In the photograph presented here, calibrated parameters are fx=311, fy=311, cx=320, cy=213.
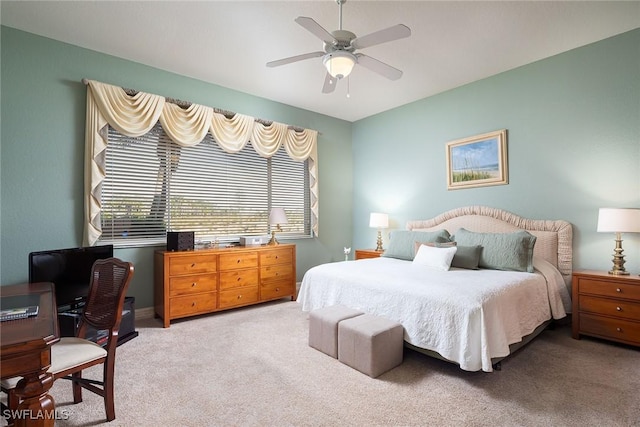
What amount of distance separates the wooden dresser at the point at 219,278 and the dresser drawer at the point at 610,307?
11.0 ft

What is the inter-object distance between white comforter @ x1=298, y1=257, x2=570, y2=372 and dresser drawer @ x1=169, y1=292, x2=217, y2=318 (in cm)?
113

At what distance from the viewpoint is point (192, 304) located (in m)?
3.60

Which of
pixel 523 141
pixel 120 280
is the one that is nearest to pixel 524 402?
pixel 120 280

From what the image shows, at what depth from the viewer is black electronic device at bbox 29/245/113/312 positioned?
2664 mm

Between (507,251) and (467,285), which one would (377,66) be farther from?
(507,251)

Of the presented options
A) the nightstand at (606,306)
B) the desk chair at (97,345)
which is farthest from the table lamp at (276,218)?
the nightstand at (606,306)

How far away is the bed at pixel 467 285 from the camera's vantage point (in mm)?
2193

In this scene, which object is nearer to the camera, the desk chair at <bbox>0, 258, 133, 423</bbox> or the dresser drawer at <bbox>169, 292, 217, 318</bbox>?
the desk chair at <bbox>0, 258, 133, 423</bbox>

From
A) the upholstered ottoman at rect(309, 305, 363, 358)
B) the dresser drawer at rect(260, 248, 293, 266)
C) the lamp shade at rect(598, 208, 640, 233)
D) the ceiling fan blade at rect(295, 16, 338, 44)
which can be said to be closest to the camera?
the ceiling fan blade at rect(295, 16, 338, 44)

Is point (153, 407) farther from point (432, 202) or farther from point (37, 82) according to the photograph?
point (432, 202)

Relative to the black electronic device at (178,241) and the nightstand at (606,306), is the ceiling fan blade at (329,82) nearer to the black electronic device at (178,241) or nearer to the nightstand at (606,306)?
the black electronic device at (178,241)

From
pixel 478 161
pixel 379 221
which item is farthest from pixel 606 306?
pixel 379 221

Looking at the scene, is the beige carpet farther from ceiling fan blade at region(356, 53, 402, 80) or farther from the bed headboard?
ceiling fan blade at region(356, 53, 402, 80)

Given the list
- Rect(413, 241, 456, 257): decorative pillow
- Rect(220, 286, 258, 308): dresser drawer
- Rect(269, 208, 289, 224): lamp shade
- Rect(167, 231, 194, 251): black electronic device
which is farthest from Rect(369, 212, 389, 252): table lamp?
Rect(167, 231, 194, 251): black electronic device
